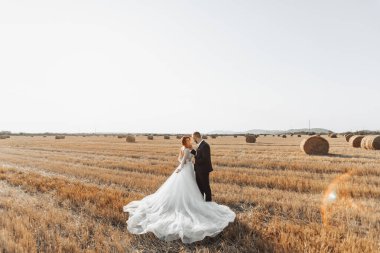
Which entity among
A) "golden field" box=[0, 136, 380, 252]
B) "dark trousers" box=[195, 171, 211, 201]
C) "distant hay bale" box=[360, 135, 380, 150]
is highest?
"distant hay bale" box=[360, 135, 380, 150]

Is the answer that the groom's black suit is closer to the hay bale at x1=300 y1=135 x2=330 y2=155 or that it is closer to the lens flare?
the lens flare

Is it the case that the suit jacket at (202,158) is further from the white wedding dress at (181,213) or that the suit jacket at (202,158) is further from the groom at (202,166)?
the white wedding dress at (181,213)

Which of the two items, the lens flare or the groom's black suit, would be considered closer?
the lens flare

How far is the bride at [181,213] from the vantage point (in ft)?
22.7

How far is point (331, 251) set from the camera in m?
6.00

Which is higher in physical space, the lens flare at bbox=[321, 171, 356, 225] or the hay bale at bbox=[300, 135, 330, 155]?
the hay bale at bbox=[300, 135, 330, 155]

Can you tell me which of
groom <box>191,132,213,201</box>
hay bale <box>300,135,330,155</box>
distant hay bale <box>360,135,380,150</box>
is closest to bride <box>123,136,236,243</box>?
groom <box>191,132,213,201</box>

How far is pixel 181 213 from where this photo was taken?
7699 mm

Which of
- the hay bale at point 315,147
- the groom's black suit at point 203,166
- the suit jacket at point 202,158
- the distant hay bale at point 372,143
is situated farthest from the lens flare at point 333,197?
the distant hay bale at point 372,143

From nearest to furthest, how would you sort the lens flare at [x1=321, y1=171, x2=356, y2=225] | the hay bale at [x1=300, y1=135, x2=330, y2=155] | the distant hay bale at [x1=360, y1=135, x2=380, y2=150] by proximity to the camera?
the lens flare at [x1=321, y1=171, x2=356, y2=225] → the hay bale at [x1=300, y1=135, x2=330, y2=155] → the distant hay bale at [x1=360, y1=135, x2=380, y2=150]

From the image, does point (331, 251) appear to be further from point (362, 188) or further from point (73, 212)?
point (73, 212)

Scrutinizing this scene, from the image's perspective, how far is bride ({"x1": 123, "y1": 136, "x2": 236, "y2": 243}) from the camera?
6.92m

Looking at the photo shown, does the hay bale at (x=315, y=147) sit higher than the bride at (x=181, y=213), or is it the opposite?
the hay bale at (x=315, y=147)

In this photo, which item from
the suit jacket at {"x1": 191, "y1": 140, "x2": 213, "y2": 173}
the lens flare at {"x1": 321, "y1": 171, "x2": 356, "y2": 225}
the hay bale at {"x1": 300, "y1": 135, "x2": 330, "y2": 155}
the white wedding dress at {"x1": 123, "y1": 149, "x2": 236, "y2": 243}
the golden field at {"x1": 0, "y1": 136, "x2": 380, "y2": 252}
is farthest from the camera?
the hay bale at {"x1": 300, "y1": 135, "x2": 330, "y2": 155}
